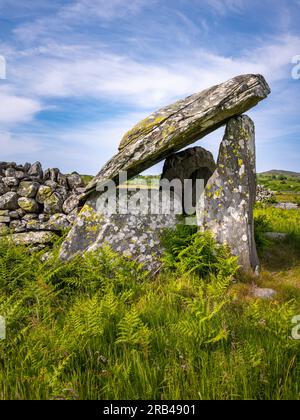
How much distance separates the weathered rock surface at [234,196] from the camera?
26.2ft

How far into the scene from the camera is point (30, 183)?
12.0 meters

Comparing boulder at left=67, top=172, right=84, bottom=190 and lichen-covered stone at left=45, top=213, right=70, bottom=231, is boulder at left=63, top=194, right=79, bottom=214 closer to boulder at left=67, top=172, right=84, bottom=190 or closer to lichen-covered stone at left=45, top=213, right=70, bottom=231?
lichen-covered stone at left=45, top=213, right=70, bottom=231

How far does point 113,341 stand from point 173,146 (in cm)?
517

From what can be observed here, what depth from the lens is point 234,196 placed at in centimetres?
823

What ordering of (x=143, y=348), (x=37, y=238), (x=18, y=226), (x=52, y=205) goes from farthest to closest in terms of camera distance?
(x=52, y=205) → (x=18, y=226) → (x=37, y=238) → (x=143, y=348)

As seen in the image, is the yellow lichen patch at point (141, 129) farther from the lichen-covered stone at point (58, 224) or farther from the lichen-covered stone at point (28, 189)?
the lichen-covered stone at point (28, 189)

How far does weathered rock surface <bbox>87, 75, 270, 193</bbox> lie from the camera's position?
809 cm

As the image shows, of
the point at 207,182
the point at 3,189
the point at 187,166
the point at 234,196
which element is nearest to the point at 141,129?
the point at 187,166

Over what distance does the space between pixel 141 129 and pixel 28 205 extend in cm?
519

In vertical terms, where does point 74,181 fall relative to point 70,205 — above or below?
above

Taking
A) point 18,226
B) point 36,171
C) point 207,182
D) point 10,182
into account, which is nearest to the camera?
point 207,182

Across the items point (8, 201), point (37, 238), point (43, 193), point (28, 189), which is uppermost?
point (28, 189)

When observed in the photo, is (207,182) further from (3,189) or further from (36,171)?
(3,189)
